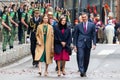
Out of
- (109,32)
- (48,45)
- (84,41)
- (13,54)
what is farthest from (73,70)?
(109,32)

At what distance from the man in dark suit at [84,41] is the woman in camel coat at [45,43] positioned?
752mm

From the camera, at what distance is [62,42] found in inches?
801

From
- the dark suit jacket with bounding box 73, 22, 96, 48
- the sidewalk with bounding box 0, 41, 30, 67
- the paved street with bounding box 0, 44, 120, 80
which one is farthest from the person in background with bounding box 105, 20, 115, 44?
the dark suit jacket with bounding box 73, 22, 96, 48

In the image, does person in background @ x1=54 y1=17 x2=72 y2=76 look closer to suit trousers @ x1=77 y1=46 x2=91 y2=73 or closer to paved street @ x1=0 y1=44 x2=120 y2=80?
suit trousers @ x1=77 y1=46 x2=91 y2=73

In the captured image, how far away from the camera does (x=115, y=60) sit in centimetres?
2645

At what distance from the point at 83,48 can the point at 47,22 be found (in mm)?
1381

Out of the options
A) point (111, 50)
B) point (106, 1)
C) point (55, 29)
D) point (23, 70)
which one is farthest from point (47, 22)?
point (106, 1)

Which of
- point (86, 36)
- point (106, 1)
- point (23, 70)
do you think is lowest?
point (106, 1)

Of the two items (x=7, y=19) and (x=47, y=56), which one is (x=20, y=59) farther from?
(x=47, y=56)

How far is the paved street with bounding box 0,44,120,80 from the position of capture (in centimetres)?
1983

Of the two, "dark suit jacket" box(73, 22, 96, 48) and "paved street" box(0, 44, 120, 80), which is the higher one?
"dark suit jacket" box(73, 22, 96, 48)

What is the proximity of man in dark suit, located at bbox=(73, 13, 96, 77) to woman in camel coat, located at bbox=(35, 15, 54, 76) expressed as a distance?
75 centimetres

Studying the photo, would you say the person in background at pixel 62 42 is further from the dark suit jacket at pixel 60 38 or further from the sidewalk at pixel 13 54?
the sidewalk at pixel 13 54

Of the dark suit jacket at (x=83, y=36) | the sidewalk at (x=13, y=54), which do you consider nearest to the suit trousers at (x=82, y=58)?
the dark suit jacket at (x=83, y=36)
